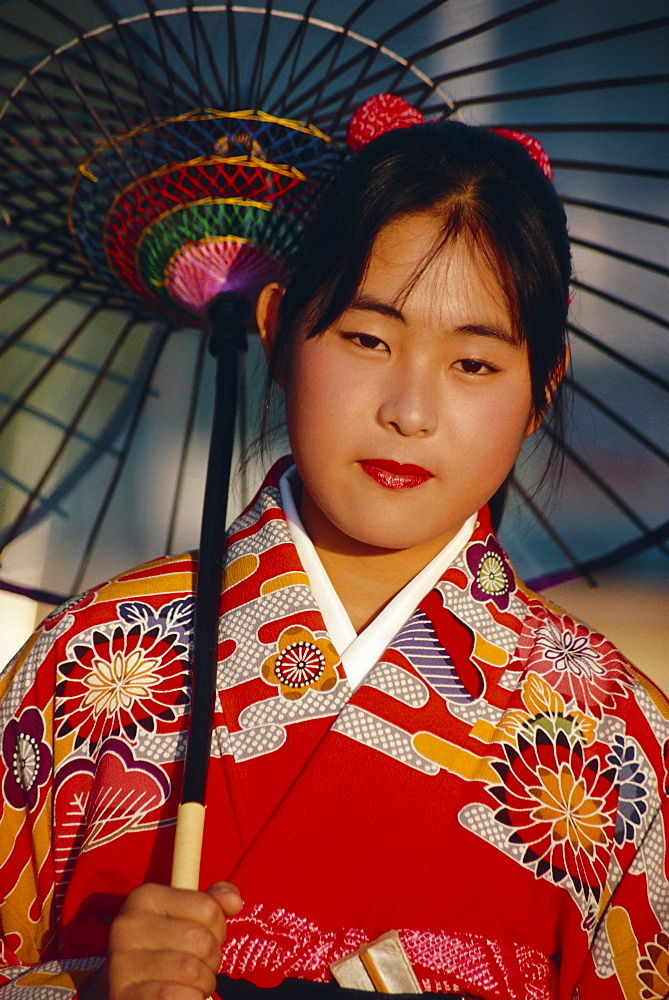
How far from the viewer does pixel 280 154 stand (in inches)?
86.6

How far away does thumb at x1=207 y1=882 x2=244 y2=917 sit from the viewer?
131 centimetres

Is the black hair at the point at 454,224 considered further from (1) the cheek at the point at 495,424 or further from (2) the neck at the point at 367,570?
(2) the neck at the point at 367,570

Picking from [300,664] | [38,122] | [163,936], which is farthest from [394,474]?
[38,122]

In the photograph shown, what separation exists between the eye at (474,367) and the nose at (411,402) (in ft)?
0.26

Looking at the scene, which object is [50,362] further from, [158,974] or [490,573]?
[158,974]

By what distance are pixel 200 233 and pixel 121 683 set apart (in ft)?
3.79

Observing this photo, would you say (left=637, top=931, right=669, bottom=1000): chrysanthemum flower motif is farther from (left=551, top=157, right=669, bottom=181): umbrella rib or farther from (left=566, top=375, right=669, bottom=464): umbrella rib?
(left=551, top=157, right=669, bottom=181): umbrella rib

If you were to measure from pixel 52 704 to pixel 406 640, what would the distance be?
28.5 inches

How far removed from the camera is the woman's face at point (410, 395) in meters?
1.65

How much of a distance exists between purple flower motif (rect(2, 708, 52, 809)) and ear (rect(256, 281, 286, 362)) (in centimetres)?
95

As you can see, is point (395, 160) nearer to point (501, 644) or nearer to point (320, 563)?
point (320, 563)

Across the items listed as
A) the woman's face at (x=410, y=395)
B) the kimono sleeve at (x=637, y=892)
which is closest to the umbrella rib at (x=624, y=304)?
the woman's face at (x=410, y=395)

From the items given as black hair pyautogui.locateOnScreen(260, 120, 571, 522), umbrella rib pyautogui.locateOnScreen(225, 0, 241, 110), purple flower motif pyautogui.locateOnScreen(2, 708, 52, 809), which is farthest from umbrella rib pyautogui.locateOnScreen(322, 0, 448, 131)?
purple flower motif pyautogui.locateOnScreen(2, 708, 52, 809)

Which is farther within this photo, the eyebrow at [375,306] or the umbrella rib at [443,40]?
the umbrella rib at [443,40]
